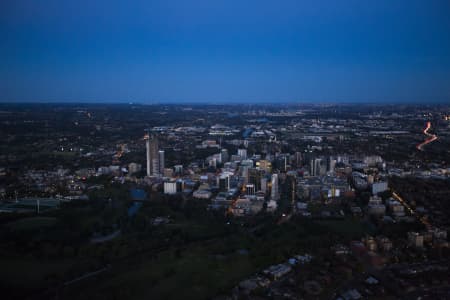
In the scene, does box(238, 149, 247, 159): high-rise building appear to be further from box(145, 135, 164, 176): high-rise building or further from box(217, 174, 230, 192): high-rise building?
box(217, 174, 230, 192): high-rise building

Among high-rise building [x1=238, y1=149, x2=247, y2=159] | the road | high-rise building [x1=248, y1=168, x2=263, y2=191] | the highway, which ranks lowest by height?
the road

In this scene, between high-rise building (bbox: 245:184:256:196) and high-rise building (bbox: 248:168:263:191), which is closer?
high-rise building (bbox: 245:184:256:196)

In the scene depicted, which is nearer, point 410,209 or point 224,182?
point 410,209

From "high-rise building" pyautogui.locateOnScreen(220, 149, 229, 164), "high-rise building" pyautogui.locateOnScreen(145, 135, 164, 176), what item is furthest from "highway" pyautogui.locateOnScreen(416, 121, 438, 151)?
"high-rise building" pyautogui.locateOnScreen(145, 135, 164, 176)

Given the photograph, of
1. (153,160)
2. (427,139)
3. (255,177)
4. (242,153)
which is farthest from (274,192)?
(427,139)

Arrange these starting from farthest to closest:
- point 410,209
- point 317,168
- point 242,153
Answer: point 242,153 < point 317,168 < point 410,209

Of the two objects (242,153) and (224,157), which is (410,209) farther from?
(242,153)

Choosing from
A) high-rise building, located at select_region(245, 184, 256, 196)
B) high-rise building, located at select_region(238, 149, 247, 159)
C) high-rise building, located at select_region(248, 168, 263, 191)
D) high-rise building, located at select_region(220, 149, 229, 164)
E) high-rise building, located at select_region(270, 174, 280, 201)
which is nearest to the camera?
high-rise building, located at select_region(270, 174, 280, 201)

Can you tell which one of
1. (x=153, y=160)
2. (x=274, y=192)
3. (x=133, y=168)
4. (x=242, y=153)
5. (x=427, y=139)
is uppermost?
(x=427, y=139)

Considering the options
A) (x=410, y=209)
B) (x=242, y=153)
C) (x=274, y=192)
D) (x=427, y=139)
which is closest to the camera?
(x=410, y=209)

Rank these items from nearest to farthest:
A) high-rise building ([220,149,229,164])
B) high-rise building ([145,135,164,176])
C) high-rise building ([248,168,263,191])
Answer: high-rise building ([248,168,263,191]), high-rise building ([145,135,164,176]), high-rise building ([220,149,229,164])

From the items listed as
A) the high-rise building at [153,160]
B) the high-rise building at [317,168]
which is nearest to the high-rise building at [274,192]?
the high-rise building at [317,168]

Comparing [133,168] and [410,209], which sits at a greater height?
[133,168]
